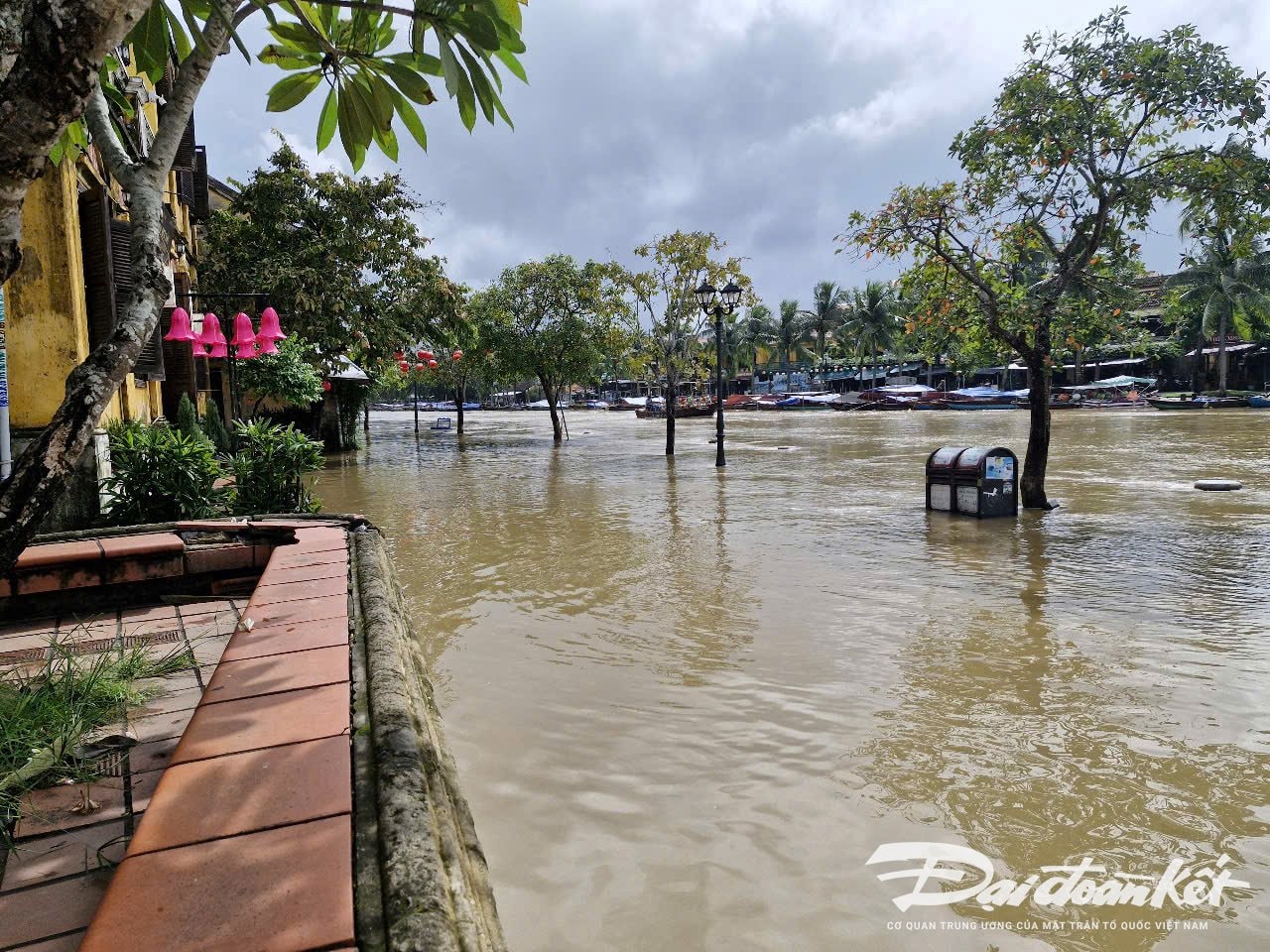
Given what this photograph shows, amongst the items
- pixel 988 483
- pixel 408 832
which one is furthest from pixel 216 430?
pixel 408 832

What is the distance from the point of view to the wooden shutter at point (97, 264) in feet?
25.3

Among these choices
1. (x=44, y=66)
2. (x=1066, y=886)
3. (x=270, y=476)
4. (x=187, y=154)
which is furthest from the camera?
(x=187, y=154)

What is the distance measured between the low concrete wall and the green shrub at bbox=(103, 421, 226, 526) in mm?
4930

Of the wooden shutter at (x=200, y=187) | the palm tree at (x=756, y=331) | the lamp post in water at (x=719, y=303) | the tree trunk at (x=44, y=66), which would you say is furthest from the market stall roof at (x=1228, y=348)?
the tree trunk at (x=44, y=66)

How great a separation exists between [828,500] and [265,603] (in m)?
11.3

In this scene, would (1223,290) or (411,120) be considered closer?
(411,120)

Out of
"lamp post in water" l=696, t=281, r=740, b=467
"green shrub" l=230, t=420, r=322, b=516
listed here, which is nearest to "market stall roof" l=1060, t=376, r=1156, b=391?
"lamp post in water" l=696, t=281, r=740, b=467

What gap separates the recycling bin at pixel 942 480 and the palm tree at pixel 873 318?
192 feet

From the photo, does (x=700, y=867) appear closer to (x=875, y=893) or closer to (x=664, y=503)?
(x=875, y=893)

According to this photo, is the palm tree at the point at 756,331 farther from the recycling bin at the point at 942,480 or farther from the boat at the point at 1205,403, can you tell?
the recycling bin at the point at 942,480

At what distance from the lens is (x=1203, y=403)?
1874 inches

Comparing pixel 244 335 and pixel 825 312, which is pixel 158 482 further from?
pixel 825 312

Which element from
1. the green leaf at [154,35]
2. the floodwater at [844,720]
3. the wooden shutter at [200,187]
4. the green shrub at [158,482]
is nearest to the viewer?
the floodwater at [844,720]

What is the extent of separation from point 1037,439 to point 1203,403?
151 feet
